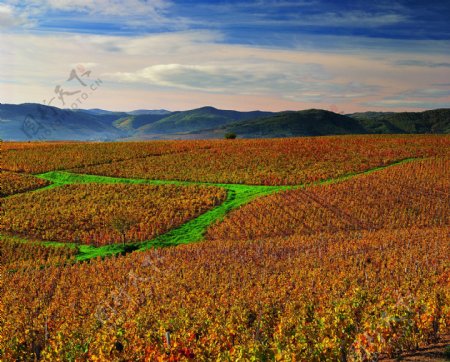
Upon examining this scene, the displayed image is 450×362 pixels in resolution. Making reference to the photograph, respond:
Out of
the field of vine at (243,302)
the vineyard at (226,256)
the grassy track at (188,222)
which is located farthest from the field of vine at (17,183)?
the field of vine at (243,302)

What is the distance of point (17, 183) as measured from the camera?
198ft

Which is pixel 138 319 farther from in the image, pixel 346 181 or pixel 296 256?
pixel 346 181

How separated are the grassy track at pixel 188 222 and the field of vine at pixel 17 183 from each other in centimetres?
169

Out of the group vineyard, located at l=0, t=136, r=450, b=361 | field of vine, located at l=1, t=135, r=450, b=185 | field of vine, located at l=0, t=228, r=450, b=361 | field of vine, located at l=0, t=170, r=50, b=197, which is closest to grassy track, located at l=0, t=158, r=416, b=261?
vineyard, located at l=0, t=136, r=450, b=361

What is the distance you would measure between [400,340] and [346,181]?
4371cm

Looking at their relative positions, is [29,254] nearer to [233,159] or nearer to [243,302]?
[243,302]

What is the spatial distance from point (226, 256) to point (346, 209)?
1942 centimetres

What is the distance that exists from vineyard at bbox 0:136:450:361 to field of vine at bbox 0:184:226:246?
0.21m

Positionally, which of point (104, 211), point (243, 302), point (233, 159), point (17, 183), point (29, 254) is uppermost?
point (233, 159)

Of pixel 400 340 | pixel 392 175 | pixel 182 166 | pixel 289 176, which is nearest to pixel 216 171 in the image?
pixel 182 166

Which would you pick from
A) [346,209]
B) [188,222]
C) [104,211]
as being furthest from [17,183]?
[346,209]

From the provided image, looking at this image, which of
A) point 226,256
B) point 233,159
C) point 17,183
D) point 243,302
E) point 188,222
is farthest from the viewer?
point 233,159

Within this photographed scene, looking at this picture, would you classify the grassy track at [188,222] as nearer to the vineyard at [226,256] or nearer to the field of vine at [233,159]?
the vineyard at [226,256]

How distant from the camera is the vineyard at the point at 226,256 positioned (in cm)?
1608
